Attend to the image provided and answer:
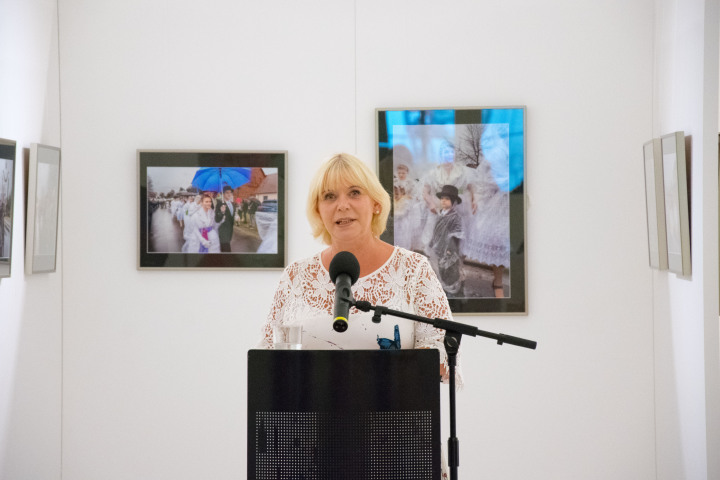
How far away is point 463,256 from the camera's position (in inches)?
157

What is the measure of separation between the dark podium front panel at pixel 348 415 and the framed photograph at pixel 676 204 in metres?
2.21

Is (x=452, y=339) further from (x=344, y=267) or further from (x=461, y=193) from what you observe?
(x=461, y=193)

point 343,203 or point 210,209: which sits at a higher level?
point 210,209

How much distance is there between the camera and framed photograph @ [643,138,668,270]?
3.58 m

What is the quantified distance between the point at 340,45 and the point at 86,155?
1526 mm

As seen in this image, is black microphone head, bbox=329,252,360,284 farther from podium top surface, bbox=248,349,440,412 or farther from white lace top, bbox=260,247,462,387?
white lace top, bbox=260,247,462,387

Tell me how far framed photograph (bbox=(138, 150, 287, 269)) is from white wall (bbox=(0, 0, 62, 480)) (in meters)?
0.54

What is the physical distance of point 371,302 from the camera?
232 centimetres

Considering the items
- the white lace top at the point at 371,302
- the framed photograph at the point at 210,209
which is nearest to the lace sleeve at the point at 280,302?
the white lace top at the point at 371,302

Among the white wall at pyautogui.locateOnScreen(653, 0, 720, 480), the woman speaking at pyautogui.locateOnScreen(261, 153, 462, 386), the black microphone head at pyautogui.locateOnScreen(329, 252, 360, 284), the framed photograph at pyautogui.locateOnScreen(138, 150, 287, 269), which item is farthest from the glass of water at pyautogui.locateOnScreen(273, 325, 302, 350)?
the white wall at pyautogui.locateOnScreen(653, 0, 720, 480)

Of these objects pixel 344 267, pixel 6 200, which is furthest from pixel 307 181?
pixel 344 267

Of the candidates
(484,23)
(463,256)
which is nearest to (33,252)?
(463,256)

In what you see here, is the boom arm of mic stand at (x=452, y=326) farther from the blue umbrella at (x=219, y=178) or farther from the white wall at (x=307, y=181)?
the blue umbrella at (x=219, y=178)

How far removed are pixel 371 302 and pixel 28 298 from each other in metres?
2.23
